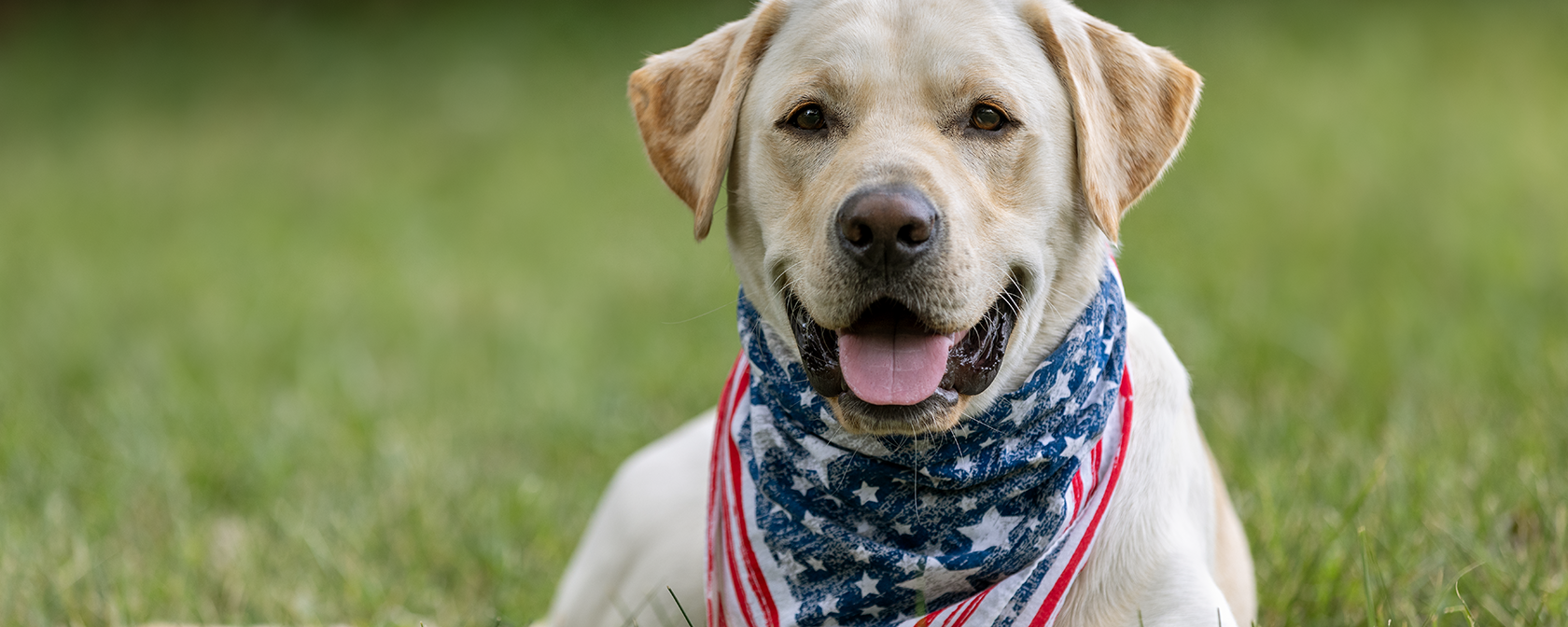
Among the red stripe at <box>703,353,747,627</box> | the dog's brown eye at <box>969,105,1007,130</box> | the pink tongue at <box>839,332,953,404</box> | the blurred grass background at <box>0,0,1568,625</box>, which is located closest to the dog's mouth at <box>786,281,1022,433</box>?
the pink tongue at <box>839,332,953,404</box>

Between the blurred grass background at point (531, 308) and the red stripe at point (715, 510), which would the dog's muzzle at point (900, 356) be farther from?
the blurred grass background at point (531, 308)

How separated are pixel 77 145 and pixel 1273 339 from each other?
11.6 m

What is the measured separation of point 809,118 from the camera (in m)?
2.75

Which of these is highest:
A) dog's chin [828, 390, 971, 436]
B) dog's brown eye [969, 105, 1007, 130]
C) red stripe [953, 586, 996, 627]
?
dog's brown eye [969, 105, 1007, 130]

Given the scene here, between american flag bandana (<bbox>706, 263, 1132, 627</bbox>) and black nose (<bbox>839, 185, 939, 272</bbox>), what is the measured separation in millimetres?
435

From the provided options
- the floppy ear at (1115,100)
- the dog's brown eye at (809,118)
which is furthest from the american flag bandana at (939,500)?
the dog's brown eye at (809,118)

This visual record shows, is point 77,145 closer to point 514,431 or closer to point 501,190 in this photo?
point 501,190

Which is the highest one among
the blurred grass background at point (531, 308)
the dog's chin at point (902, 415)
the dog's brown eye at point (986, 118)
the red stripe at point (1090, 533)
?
the dog's brown eye at point (986, 118)

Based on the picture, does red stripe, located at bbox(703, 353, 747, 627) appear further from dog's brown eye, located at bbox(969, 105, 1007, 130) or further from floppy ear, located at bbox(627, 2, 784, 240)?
dog's brown eye, located at bbox(969, 105, 1007, 130)

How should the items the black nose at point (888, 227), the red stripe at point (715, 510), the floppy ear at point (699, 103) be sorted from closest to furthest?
the black nose at point (888, 227)
the floppy ear at point (699, 103)
the red stripe at point (715, 510)

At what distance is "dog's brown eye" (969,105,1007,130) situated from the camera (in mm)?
2682

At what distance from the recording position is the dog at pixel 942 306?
2.57 meters

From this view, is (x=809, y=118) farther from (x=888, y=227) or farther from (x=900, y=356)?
(x=900, y=356)

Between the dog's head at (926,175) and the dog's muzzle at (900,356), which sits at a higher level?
the dog's head at (926,175)
